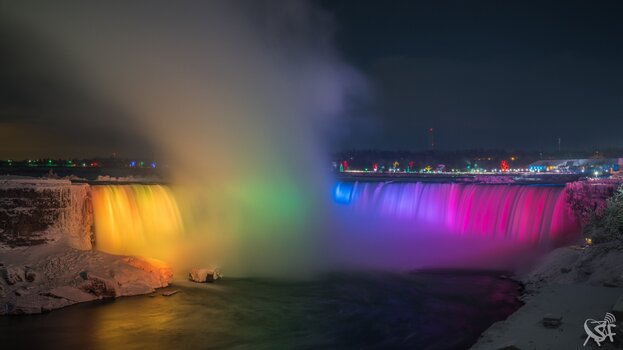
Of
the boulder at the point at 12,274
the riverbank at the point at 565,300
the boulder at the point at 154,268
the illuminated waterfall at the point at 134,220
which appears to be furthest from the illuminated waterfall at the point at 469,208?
the boulder at the point at 12,274

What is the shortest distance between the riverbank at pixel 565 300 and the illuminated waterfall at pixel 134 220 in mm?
16123

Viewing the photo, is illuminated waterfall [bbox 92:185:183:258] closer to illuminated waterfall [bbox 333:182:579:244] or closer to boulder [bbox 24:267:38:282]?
boulder [bbox 24:267:38:282]

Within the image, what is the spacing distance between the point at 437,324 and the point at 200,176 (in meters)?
20.3

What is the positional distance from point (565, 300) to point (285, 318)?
8.09 metres

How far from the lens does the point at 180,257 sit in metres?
24.7

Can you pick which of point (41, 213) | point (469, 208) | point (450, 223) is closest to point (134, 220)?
point (41, 213)

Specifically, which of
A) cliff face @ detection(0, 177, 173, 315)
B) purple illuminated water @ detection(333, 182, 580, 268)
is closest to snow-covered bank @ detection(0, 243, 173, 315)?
cliff face @ detection(0, 177, 173, 315)

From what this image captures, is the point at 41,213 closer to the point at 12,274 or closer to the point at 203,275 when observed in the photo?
the point at 12,274

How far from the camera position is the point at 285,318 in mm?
16516

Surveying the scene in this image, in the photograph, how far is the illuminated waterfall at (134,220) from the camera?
24.0 m

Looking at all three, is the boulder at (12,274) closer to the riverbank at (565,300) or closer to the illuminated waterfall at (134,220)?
the illuminated waterfall at (134,220)

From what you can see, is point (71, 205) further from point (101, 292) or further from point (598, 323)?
point (598, 323)

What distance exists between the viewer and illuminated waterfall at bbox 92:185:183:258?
24.0 metres

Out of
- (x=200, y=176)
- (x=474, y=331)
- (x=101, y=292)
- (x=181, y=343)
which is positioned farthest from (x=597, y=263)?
(x=200, y=176)
